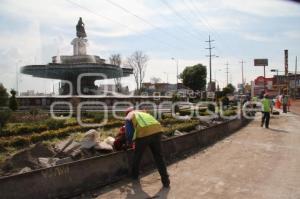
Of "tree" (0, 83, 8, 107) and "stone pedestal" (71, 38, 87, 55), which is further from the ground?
"stone pedestal" (71, 38, 87, 55)

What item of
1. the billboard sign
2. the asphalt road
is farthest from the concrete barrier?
the billboard sign

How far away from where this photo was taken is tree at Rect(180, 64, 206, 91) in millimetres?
95188

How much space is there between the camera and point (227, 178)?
9.91 meters

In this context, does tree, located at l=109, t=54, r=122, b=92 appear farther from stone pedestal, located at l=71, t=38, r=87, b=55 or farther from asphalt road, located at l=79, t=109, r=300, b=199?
asphalt road, located at l=79, t=109, r=300, b=199

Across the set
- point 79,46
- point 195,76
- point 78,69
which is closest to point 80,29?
point 79,46

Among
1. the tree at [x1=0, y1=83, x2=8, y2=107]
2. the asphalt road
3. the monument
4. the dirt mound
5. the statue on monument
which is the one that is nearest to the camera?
the asphalt road

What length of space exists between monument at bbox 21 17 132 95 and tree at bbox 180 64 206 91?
26122mm

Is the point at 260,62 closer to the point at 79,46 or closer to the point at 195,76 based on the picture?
the point at 195,76

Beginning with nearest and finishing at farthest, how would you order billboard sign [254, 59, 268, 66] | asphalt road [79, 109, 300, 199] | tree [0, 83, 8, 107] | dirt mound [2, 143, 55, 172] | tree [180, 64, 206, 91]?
asphalt road [79, 109, 300, 199], dirt mound [2, 143, 55, 172], tree [0, 83, 8, 107], billboard sign [254, 59, 268, 66], tree [180, 64, 206, 91]

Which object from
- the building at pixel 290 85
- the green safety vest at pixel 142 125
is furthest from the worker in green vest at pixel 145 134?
the building at pixel 290 85

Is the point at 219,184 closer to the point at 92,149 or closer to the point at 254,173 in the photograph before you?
the point at 254,173

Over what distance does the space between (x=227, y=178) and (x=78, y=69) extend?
5488 centimetres

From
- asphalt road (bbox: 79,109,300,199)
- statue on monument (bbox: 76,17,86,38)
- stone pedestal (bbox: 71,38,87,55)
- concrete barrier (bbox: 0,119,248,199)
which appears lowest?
asphalt road (bbox: 79,109,300,199)

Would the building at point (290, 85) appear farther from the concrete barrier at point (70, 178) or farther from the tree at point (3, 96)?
the concrete barrier at point (70, 178)
